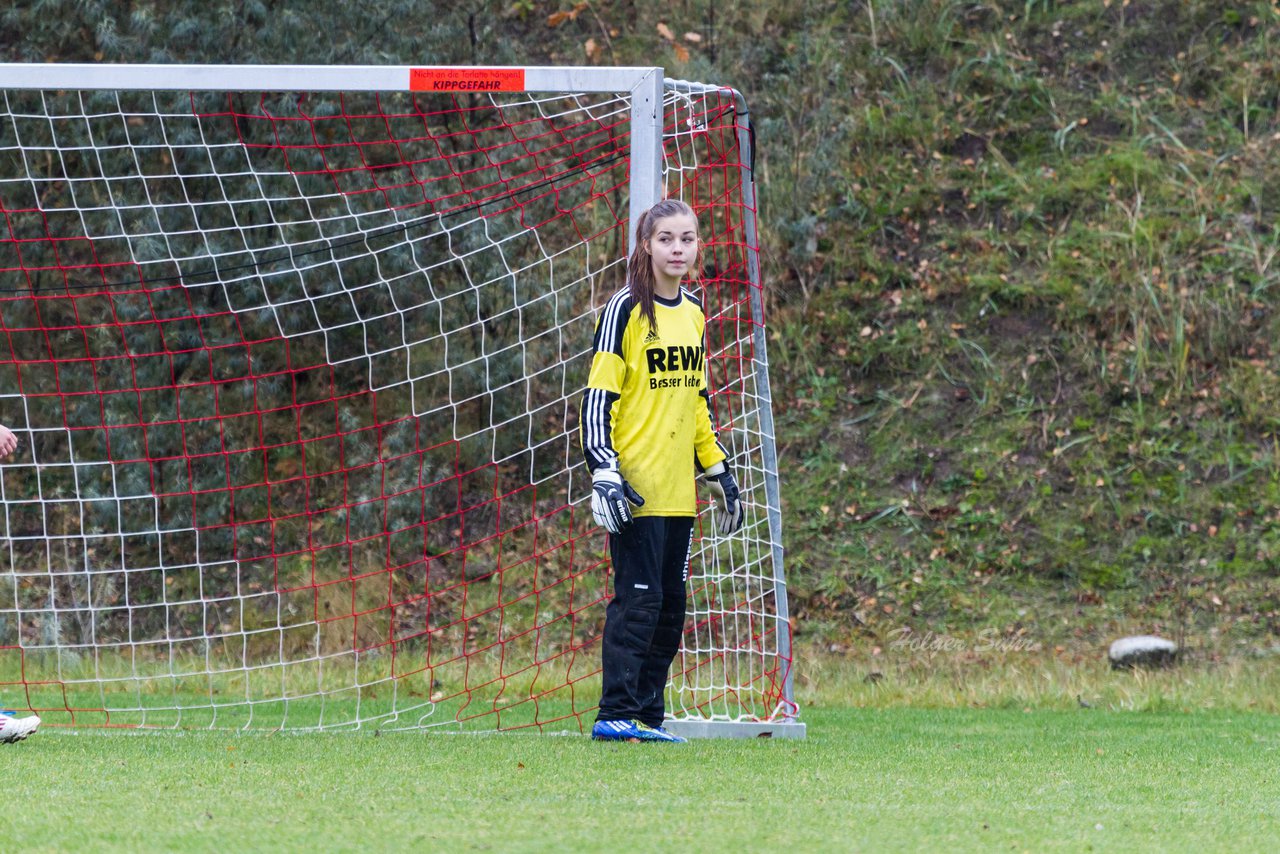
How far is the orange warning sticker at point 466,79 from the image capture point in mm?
5805

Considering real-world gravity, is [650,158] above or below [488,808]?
above

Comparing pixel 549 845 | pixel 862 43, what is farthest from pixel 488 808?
pixel 862 43

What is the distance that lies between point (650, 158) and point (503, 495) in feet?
16.9

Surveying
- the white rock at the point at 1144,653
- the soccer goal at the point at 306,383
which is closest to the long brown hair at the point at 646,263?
the soccer goal at the point at 306,383

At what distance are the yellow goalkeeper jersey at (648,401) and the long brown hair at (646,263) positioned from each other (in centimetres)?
3

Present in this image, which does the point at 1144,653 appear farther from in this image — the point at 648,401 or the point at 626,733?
the point at 648,401

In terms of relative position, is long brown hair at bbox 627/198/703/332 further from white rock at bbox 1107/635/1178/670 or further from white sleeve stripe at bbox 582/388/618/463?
white rock at bbox 1107/635/1178/670

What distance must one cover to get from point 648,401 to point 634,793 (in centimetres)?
159

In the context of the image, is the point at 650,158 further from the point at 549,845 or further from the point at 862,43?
the point at 862,43

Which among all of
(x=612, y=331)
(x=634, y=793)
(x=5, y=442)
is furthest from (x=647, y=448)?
(x=5, y=442)

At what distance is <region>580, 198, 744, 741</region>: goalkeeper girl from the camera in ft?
16.7

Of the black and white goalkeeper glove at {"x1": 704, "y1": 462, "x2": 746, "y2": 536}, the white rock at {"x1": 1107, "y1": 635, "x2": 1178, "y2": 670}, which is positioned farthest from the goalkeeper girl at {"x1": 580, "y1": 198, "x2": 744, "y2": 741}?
the white rock at {"x1": 1107, "y1": 635, "x2": 1178, "y2": 670}

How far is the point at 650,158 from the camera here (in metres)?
5.65

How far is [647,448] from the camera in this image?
515 centimetres
